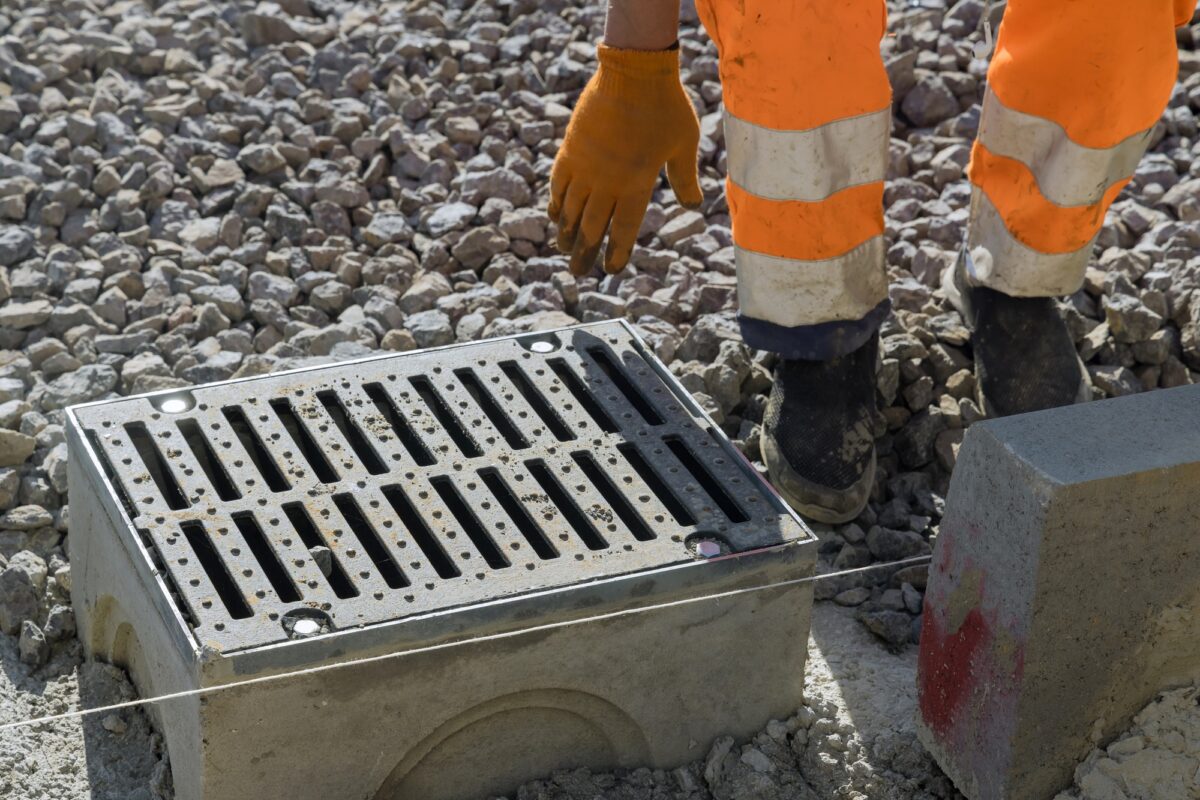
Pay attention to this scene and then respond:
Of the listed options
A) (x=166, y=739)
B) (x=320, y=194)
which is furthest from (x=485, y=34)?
(x=166, y=739)

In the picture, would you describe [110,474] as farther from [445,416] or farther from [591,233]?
[591,233]

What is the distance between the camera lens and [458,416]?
244 centimetres

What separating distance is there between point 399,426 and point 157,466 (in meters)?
0.35

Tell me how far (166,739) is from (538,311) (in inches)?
50.4

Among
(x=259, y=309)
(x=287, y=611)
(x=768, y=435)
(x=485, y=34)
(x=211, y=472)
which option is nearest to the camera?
(x=287, y=611)

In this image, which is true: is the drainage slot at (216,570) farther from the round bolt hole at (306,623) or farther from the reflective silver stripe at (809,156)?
the reflective silver stripe at (809,156)

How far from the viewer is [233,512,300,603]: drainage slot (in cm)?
217

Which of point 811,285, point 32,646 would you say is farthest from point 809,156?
point 32,646

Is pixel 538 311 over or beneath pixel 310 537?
beneath

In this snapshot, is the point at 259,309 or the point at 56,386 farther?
the point at 259,309

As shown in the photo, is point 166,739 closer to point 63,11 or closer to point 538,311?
point 538,311

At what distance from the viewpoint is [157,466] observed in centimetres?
238

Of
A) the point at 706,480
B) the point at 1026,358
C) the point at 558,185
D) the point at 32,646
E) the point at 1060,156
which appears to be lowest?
the point at 32,646

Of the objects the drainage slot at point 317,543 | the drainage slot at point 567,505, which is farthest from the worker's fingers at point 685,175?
the drainage slot at point 317,543
